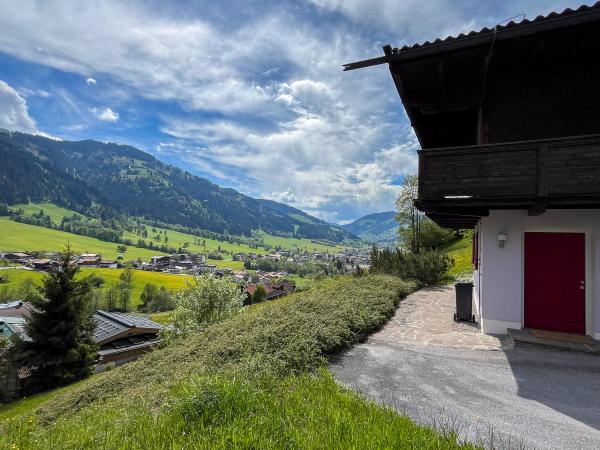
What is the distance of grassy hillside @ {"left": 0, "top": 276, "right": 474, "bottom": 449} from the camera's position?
3.54m

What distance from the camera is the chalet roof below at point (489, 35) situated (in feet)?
20.2

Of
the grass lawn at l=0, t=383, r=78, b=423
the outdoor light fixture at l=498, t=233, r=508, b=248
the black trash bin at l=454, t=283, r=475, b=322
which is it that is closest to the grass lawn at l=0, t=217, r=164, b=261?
the grass lawn at l=0, t=383, r=78, b=423

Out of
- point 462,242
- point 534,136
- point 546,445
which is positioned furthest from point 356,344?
point 462,242

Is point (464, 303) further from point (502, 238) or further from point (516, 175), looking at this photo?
point (516, 175)

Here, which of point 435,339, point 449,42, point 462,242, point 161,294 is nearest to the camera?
point 449,42

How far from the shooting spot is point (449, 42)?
7.00 meters

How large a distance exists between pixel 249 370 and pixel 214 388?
57.1 inches

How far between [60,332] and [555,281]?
95.2 ft

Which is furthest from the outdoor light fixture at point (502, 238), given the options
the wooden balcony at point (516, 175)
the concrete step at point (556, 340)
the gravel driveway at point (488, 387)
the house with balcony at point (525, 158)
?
the gravel driveway at point (488, 387)

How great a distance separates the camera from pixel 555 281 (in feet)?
26.8

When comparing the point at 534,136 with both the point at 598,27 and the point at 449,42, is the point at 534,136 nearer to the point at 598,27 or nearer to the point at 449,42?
the point at 598,27

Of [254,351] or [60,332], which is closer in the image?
[254,351]

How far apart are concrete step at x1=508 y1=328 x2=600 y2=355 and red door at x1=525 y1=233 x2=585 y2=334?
30 cm

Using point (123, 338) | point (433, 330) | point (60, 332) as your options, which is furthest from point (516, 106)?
point (123, 338)
